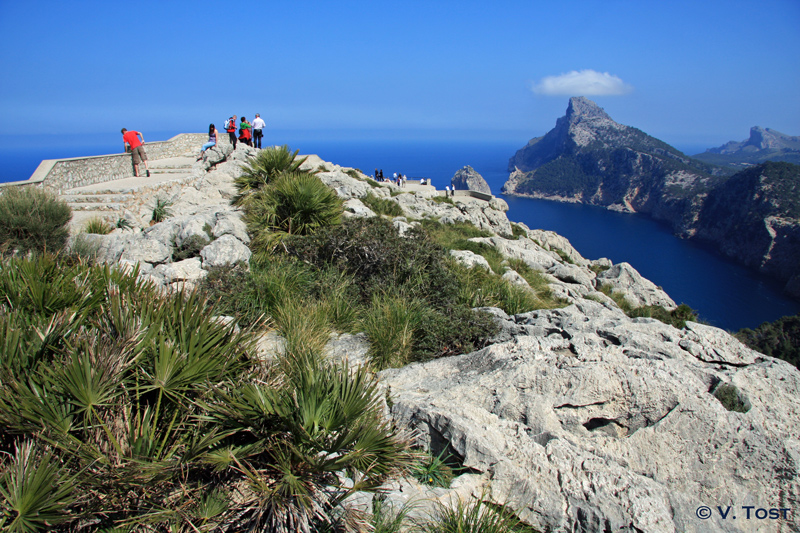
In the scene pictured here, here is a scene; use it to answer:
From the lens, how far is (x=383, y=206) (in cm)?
1708

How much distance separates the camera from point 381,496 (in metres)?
3.22

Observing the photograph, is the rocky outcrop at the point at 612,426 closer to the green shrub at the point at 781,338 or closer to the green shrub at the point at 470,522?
the green shrub at the point at 470,522

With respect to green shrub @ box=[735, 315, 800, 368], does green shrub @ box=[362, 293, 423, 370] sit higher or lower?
higher

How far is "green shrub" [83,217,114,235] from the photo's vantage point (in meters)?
11.1

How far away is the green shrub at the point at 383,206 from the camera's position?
653 inches

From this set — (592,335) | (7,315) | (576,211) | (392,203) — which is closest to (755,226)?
(576,211)

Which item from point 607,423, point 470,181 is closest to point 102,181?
point 607,423

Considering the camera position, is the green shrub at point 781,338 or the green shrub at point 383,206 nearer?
the green shrub at point 383,206

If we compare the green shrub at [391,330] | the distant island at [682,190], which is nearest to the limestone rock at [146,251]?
the green shrub at [391,330]

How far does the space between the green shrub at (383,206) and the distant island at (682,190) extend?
94.7 m

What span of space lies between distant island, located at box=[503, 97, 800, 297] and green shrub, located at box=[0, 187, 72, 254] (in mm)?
105728

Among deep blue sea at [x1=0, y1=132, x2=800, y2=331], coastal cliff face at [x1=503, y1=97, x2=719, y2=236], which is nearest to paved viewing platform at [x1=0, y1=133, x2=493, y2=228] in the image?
deep blue sea at [x1=0, y1=132, x2=800, y2=331]

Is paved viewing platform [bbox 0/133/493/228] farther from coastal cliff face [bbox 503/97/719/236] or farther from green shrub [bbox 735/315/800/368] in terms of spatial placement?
coastal cliff face [bbox 503/97/719/236]

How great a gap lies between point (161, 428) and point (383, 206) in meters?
14.6
